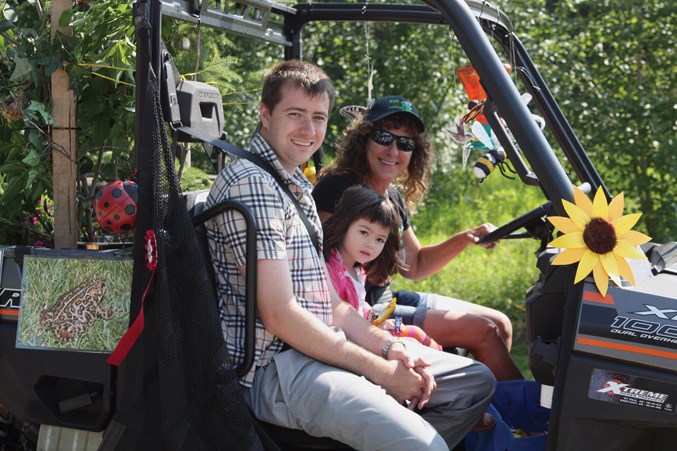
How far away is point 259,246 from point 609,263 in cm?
92

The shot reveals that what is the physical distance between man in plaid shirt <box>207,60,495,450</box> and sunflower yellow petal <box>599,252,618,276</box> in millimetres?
604

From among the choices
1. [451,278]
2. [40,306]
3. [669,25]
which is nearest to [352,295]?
[40,306]

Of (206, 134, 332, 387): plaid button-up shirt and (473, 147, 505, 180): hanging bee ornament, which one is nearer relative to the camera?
(206, 134, 332, 387): plaid button-up shirt

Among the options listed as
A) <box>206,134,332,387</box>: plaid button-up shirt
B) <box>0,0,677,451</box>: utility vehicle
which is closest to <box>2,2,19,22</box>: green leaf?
<box>0,0,677,451</box>: utility vehicle

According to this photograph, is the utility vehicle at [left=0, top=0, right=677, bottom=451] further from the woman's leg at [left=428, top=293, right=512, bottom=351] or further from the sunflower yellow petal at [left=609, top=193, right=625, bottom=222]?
the woman's leg at [left=428, top=293, right=512, bottom=351]

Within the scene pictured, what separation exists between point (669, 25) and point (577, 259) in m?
4.70

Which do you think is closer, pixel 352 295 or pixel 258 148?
pixel 258 148

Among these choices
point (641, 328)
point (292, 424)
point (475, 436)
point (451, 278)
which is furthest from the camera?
point (451, 278)

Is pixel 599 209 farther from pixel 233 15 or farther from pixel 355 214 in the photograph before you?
pixel 233 15

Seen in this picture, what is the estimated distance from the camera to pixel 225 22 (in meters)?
2.97

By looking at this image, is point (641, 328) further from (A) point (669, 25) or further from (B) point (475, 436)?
A: (A) point (669, 25)

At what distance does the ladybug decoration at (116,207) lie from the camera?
2.51 m

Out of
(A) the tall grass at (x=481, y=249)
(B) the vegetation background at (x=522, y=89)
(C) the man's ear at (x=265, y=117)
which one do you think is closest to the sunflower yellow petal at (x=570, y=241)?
(C) the man's ear at (x=265, y=117)

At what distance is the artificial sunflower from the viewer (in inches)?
91.8
